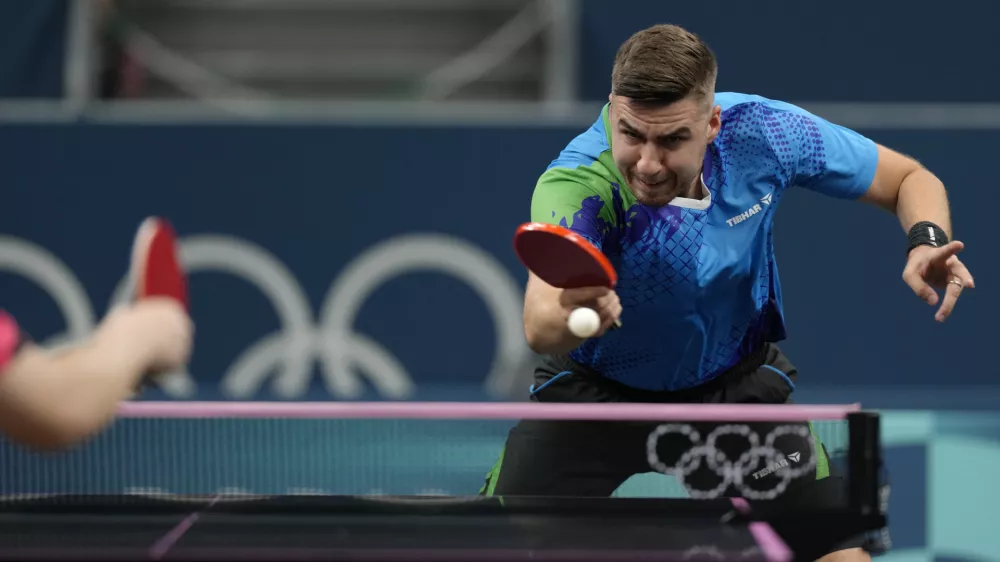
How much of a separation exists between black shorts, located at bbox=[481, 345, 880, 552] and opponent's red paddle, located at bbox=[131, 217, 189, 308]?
96 centimetres

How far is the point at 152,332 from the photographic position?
6.84 ft

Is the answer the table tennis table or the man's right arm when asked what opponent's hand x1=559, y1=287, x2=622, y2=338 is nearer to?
the man's right arm

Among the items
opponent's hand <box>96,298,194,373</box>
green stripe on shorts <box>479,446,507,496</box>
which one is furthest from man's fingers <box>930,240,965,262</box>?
opponent's hand <box>96,298,194,373</box>

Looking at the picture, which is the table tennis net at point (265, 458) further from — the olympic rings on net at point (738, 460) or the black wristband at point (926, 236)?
the black wristband at point (926, 236)

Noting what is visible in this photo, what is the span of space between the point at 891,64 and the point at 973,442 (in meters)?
3.83

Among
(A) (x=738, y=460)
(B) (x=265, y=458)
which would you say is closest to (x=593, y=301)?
(A) (x=738, y=460)

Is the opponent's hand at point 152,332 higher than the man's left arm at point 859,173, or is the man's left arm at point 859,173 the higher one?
the man's left arm at point 859,173

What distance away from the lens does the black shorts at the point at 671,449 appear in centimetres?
261

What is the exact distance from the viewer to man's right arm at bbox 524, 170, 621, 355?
7.95 ft

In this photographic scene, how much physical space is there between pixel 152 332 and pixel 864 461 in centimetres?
132

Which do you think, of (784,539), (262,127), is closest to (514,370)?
(262,127)

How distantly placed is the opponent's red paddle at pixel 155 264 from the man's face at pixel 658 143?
40.4 inches

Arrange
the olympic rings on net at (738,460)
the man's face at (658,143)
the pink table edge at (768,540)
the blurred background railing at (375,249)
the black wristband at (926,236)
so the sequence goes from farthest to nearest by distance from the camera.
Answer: the blurred background railing at (375,249), the black wristband at (926,236), the man's face at (658,143), the olympic rings on net at (738,460), the pink table edge at (768,540)

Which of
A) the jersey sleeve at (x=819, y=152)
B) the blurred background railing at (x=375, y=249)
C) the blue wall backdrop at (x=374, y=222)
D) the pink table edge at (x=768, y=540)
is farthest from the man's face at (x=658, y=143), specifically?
the blue wall backdrop at (x=374, y=222)
